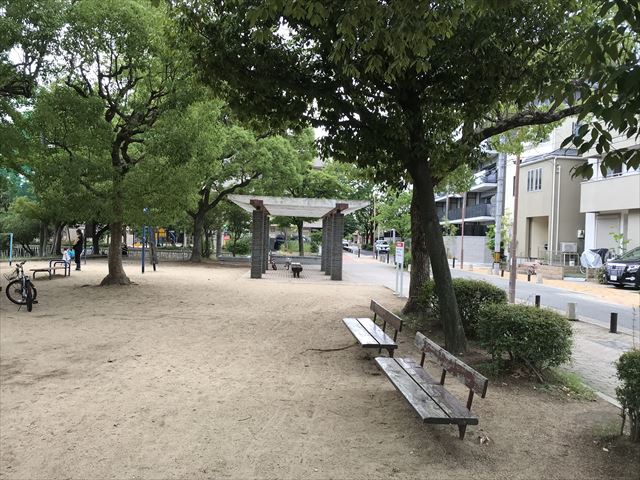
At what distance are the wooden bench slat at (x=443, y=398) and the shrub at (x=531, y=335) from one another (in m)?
1.15

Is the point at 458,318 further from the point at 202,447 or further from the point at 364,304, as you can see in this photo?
the point at 364,304

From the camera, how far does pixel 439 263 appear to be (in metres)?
7.39

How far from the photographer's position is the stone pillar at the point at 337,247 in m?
21.1

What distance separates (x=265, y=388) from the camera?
5.84 m

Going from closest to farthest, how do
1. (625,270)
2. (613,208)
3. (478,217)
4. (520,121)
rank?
(520,121)
(625,270)
(613,208)
(478,217)

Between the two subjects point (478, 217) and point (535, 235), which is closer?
point (535, 235)

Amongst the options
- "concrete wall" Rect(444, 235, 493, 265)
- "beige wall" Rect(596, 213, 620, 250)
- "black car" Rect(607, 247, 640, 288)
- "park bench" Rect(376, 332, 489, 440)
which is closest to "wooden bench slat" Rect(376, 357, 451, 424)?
"park bench" Rect(376, 332, 489, 440)

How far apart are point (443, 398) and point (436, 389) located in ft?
0.82

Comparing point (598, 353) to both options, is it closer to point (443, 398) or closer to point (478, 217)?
point (443, 398)

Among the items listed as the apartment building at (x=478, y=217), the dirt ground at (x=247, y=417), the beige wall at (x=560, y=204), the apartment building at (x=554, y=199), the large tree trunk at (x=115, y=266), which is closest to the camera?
the dirt ground at (x=247, y=417)

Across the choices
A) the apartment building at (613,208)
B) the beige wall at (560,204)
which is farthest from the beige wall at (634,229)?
the beige wall at (560,204)

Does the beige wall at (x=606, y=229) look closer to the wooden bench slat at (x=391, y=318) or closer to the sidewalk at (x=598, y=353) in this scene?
the sidewalk at (x=598, y=353)

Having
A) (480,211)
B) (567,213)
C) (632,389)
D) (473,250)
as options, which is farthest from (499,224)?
(632,389)

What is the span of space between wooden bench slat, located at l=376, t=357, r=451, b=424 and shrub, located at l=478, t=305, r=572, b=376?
1281mm
